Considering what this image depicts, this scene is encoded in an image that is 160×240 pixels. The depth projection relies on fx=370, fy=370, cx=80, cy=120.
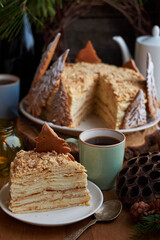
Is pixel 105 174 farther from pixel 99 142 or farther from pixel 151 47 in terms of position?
pixel 151 47

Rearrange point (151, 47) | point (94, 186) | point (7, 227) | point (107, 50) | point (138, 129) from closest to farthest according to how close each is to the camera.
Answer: point (7, 227)
point (94, 186)
point (138, 129)
point (151, 47)
point (107, 50)

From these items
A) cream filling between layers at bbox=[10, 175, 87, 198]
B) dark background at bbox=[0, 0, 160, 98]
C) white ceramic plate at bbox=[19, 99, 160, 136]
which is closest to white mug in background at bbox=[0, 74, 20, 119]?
white ceramic plate at bbox=[19, 99, 160, 136]

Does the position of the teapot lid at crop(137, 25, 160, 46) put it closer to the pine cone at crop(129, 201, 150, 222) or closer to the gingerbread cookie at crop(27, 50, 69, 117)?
the gingerbread cookie at crop(27, 50, 69, 117)

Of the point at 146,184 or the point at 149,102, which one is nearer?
the point at 146,184

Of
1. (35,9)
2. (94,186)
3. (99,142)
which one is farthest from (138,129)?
(35,9)

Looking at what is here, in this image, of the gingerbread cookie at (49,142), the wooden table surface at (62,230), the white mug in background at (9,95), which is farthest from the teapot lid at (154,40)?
the wooden table surface at (62,230)

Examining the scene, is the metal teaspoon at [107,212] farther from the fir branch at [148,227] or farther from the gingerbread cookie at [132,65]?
the gingerbread cookie at [132,65]
